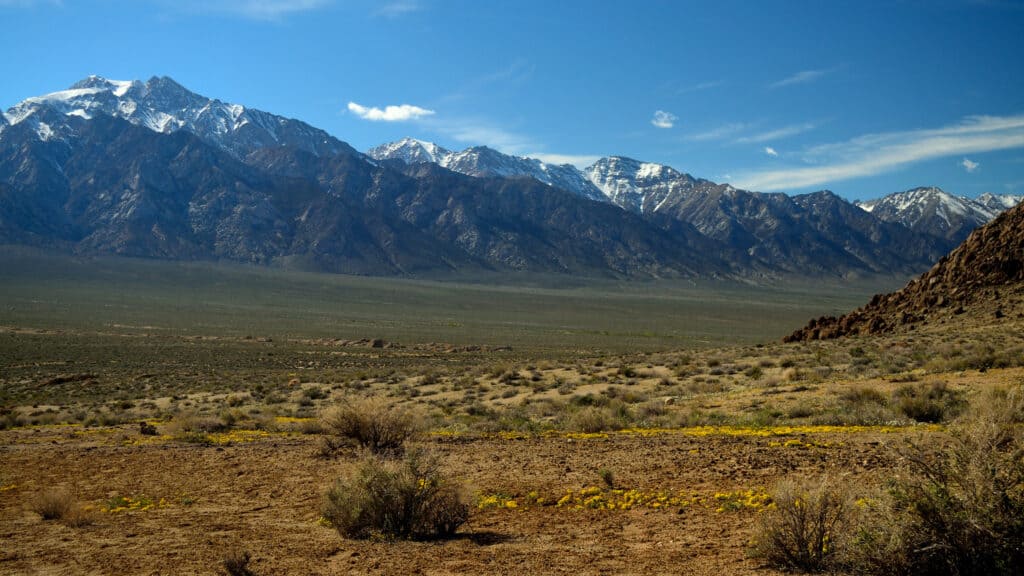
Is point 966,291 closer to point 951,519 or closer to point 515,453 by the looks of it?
point 515,453

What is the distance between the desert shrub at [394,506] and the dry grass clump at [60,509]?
3.72 m

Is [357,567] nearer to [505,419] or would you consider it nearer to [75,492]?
[75,492]

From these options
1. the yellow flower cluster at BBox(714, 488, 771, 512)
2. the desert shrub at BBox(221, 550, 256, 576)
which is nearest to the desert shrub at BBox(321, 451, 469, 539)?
the desert shrub at BBox(221, 550, 256, 576)

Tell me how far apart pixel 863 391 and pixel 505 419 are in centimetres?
859

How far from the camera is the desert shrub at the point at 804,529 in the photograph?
257 inches

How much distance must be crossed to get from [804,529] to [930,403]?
9.60 meters

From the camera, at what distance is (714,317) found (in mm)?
102000

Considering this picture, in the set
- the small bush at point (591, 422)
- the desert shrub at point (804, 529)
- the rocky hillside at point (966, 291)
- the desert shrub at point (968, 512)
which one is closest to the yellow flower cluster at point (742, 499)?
the desert shrub at point (804, 529)

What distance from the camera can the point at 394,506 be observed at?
8.76m

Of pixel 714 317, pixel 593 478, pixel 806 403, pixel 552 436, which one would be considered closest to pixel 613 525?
pixel 593 478

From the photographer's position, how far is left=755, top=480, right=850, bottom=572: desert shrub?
6516 mm

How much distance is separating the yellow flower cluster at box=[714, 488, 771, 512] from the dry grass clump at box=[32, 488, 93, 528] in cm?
843

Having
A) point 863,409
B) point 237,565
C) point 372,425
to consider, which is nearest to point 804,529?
point 237,565

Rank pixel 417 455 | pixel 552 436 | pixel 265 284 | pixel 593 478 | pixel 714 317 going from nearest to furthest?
1. pixel 417 455
2. pixel 593 478
3. pixel 552 436
4. pixel 714 317
5. pixel 265 284
